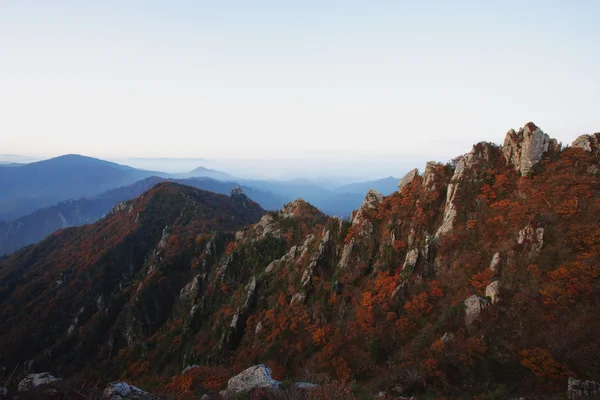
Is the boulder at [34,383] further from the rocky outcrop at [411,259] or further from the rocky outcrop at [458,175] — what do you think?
the rocky outcrop at [458,175]

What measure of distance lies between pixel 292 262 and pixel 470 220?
28.1 metres

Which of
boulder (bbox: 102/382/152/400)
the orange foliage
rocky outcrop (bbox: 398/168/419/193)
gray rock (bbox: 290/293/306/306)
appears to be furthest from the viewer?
rocky outcrop (bbox: 398/168/419/193)

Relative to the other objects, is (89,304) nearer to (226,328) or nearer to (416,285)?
(226,328)

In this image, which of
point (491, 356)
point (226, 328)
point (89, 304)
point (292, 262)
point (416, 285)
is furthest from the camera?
point (89, 304)

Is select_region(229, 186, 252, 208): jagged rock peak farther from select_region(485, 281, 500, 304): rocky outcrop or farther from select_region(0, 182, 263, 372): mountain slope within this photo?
select_region(485, 281, 500, 304): rocky outcrop

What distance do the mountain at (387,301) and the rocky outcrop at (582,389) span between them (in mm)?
97

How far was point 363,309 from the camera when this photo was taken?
111 feet

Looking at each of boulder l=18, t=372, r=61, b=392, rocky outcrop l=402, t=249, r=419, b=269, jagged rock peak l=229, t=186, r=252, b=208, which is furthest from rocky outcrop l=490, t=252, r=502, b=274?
jagged rock peak l=229, t=186, r=252, b=208

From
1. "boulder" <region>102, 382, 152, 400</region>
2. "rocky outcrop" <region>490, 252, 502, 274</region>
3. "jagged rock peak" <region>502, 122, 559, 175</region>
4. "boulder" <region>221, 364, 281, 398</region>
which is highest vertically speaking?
"jagged rock peak" <region>502, 122, 559, 175</region>

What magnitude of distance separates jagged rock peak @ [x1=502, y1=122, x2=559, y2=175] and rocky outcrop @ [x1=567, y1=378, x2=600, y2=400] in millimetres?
24829

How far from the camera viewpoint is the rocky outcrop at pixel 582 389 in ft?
52.9

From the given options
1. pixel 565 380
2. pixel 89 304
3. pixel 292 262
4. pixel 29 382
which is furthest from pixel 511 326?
pixel 89 304

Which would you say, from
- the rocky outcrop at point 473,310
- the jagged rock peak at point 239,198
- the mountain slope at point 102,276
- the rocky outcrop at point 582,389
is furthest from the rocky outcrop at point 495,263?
the jagged rock peak at point 239,198

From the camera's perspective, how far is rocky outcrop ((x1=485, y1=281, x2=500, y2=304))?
82.9ft
